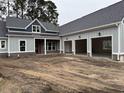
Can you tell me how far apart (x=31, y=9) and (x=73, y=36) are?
77.1ft

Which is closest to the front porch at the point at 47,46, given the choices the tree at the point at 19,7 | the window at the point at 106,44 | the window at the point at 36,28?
the window at the point at 36,28

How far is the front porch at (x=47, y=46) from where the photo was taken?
25984mm

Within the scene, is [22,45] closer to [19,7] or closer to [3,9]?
[19,7]

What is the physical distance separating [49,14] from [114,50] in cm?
3097

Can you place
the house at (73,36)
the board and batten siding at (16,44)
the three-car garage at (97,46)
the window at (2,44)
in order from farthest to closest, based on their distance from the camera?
1. the three-car garage at (97,46)
2. the window at (2,44)
3. the board and batten siding at (16,44)
4. the house at (73,36)

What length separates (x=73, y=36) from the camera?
22.5m

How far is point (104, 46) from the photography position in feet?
76.1

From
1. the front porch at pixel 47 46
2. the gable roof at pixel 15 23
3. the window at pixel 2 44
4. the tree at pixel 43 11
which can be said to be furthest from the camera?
the tree at pixel 43 11

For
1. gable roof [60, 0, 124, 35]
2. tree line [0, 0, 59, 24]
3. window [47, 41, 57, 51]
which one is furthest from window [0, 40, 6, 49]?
tree line [0, 0, 59, 24]

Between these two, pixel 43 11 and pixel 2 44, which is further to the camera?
pixel 43 11

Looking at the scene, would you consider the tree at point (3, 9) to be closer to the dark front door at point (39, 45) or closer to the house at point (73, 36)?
the house at point (73, 36)

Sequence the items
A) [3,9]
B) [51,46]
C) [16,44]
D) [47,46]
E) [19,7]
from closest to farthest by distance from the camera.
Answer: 1. [16,44]
2. [47,46]
3. [51,46]
4. [3,9]
5. [19,7]

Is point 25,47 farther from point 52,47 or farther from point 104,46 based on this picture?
point 104,46

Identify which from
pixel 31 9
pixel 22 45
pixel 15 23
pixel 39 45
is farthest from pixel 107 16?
pixel 31 9
